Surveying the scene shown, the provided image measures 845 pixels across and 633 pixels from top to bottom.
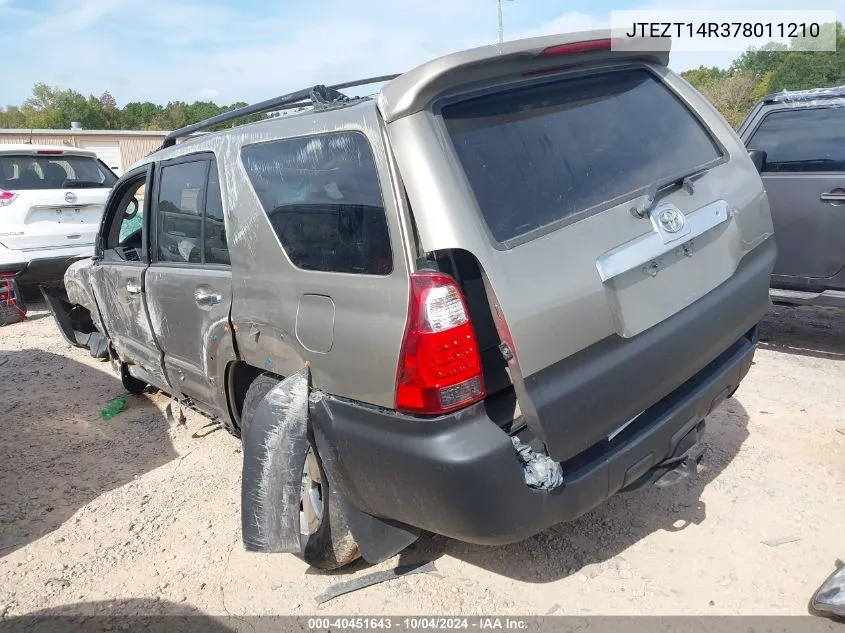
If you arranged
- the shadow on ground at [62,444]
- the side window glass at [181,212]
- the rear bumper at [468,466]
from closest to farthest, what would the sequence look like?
the rear bumper at [468,466], the side window glass at [181,212], the shadow on ground at [62,444]

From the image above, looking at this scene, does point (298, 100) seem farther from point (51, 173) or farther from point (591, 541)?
point (51, 173)

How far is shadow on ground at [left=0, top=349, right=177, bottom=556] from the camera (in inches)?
140

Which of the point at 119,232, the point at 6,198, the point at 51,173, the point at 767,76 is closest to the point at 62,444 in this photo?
the point at 119,232

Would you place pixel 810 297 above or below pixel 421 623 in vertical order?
above

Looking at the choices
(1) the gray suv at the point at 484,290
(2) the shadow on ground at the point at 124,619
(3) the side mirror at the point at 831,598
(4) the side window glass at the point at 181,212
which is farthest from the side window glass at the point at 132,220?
(3) the side mirror at the point at 831,598

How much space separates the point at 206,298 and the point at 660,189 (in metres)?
2.13

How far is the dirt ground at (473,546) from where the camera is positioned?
2588 mm

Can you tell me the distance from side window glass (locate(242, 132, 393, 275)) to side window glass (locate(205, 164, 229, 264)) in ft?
1.14

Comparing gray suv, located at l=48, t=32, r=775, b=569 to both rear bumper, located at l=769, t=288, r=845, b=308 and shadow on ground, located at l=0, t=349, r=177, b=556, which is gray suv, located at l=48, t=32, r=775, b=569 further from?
rear bumper, located at l=769, t=288, r=845, b=308

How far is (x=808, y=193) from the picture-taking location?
4891mm

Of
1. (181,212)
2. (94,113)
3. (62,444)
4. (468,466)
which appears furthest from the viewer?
(94,113)

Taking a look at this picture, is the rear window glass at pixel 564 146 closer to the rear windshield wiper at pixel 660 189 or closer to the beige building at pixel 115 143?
the rear windshield wiper at pixel 660 189

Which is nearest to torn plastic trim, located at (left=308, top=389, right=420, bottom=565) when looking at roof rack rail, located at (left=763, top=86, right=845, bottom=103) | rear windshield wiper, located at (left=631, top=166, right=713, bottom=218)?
rear windshield wiper, located at (left=631, top=166, right=713, bottom=218)

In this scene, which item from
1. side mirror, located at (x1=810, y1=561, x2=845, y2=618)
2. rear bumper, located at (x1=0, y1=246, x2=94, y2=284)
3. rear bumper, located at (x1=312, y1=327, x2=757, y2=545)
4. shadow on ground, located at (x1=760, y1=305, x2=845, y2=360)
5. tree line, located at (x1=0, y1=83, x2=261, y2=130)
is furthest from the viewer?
tree line, located at (x1=0, y1=83, x2=261, y2=130)
